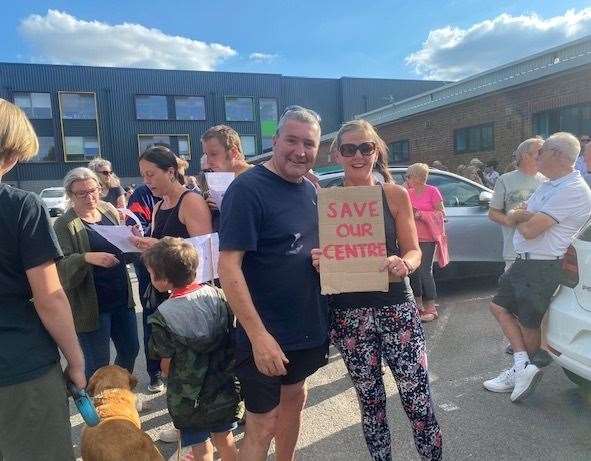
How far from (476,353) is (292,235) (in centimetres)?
296

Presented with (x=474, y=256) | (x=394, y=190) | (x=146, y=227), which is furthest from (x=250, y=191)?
(x=474, y=256)

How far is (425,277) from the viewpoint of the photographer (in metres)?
5.01

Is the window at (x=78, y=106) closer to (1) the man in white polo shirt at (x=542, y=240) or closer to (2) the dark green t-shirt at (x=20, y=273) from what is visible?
(1) the man in white polo shirt at (x=542, y=240)

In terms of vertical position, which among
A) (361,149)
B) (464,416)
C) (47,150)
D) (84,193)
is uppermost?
(47,150)

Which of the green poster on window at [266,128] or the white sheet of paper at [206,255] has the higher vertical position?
the green poster on window at [266,128]

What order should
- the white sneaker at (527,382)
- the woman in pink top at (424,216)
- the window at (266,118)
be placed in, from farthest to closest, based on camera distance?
the window at (266,118) < the woman in pink top at (424,216) < the white sneaker at (527,382)

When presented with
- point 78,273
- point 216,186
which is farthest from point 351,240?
point 78,273

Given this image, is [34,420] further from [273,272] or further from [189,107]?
[189,107]

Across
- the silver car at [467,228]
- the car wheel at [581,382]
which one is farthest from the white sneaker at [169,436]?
the silver car at [467,228]

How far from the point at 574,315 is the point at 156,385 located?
3.08m

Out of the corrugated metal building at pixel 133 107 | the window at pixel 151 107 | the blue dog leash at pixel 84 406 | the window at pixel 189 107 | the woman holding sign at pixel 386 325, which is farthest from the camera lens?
the window at pixel 189 107

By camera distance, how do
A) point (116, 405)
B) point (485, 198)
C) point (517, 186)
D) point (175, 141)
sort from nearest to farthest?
point (116, 405)
point (517, 186)
point (485, 198)
point (175, 141)

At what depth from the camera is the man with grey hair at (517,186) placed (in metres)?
4.13

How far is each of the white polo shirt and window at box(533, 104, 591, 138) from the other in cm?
867
